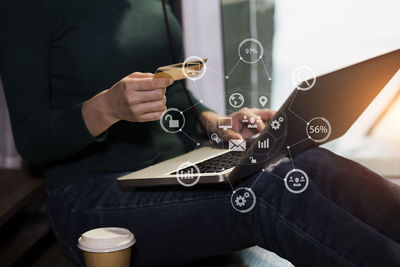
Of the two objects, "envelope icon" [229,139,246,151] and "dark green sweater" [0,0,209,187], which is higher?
"dark green sweater" [0,0,209,187]

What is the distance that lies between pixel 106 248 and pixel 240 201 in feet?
0.75

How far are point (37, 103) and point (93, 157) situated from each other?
0.17m

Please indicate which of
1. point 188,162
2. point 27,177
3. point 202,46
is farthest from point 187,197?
point 202,46

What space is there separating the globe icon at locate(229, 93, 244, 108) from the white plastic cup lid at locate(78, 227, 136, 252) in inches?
14.1

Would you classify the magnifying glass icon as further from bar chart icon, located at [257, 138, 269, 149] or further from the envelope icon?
bar chart icon, located at [257, 138, 269, 149]

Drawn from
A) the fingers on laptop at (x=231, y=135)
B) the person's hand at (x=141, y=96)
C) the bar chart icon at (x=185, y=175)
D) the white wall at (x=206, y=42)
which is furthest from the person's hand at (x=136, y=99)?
the white wall at (x=206, y=42)

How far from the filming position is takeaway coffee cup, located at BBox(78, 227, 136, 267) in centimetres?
66

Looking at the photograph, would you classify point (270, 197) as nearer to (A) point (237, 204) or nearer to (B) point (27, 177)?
(A) point (237, 204)

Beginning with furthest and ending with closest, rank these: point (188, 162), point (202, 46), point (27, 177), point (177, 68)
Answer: point (202, 46) < point (27, 177) < point (188, 162) < point (177, 68)

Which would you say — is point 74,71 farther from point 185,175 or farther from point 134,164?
point 185,175

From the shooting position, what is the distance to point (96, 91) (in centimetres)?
87
